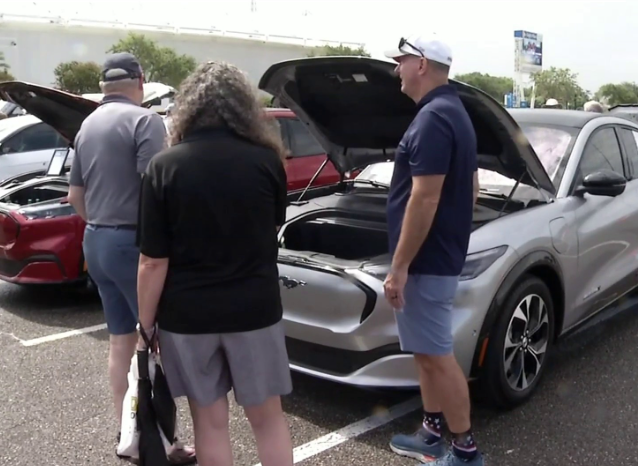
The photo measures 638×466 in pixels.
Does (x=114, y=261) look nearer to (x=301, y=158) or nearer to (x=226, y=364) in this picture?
(x=226, y=364)

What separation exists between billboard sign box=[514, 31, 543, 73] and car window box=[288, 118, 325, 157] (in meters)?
57.9

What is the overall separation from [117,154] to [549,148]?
273 centimetres

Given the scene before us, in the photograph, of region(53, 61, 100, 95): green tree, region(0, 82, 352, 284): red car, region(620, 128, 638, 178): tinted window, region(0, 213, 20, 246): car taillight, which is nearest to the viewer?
region(0, 82, 352, 284): red car

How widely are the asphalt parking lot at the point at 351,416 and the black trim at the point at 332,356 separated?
1.18 ft

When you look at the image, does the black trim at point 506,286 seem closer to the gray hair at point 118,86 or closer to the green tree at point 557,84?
the gray hair at point 118,86

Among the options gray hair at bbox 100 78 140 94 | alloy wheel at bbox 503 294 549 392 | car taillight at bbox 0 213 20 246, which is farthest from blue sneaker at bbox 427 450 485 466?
car taillight at bbox 0 213 20 246

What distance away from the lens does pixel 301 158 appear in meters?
7.37

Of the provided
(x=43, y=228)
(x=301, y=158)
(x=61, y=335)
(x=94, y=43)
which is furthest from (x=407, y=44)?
(x=94, y=43)

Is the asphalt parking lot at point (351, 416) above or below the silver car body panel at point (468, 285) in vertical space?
below

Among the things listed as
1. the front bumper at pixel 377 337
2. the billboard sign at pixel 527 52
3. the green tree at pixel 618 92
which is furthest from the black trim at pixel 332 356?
the green tree at pixel 618 92

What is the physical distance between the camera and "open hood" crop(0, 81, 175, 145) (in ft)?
14.3

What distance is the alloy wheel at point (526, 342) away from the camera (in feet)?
11.8

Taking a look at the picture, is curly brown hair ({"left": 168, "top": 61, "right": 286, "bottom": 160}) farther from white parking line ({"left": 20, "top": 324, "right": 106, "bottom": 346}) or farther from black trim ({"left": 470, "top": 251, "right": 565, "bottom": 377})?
white parking line ({"left": 20, "top": 324, "right": 106, "bottom": 346})

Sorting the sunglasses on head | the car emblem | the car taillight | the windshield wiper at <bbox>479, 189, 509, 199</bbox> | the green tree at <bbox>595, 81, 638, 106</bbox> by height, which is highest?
the sunglasses on head
